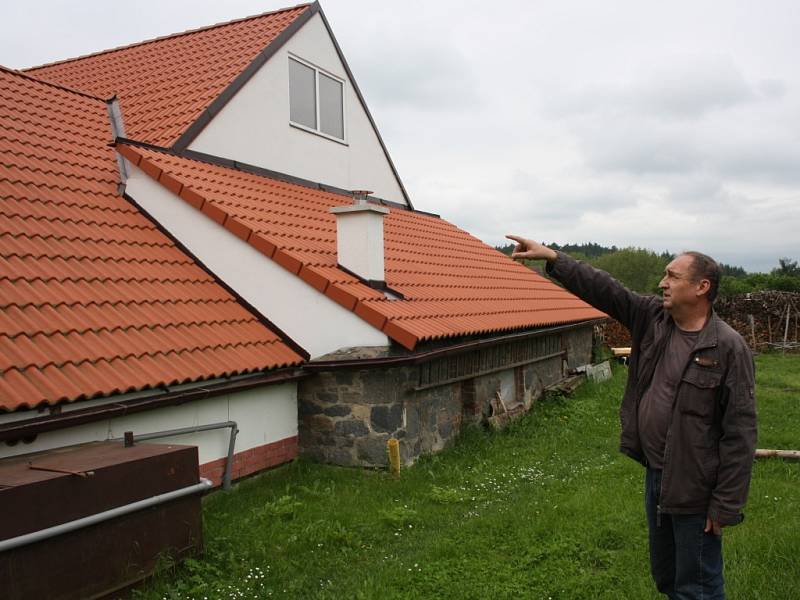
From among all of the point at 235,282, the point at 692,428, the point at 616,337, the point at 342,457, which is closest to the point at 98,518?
the point at 692,428

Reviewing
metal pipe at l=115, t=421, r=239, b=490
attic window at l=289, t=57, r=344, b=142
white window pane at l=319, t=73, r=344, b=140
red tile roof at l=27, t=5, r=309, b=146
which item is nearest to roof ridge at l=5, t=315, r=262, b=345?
metal pipe at l=115, t=421, r=239, b=490

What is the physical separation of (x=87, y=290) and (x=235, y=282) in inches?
75.3

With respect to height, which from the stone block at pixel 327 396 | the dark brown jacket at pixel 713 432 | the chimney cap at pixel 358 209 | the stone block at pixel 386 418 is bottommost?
the stone block at pixel 386 418

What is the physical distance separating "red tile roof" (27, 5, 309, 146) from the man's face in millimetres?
7739

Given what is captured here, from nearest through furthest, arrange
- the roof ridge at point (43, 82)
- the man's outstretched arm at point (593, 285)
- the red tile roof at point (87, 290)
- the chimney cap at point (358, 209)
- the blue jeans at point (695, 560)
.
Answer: the blue jeans at point (695, 560) → the man's outstretched arm at point (593, 285) → the red tile roof at point (87, 290) → the chimney cap at point (358, 209) → the roof ridge at point (43, 82)

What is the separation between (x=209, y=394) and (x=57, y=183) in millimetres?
3345

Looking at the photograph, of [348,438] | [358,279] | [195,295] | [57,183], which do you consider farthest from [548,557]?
[57,183]

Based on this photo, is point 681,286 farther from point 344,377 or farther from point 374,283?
point 374,283

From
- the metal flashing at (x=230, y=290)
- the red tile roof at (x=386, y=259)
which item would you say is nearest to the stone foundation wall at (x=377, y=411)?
the metal flashing at (x=230, y=290)

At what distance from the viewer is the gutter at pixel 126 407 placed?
15.2 ft

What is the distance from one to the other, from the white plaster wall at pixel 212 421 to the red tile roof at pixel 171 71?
4.31 meters

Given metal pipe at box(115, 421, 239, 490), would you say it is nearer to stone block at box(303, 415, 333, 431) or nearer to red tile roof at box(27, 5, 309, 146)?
stone block at box(303, 415, 333, 431)

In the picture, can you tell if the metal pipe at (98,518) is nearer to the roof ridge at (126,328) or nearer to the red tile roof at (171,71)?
the roof ridge at (126,328)

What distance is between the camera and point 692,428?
324 centimetres
